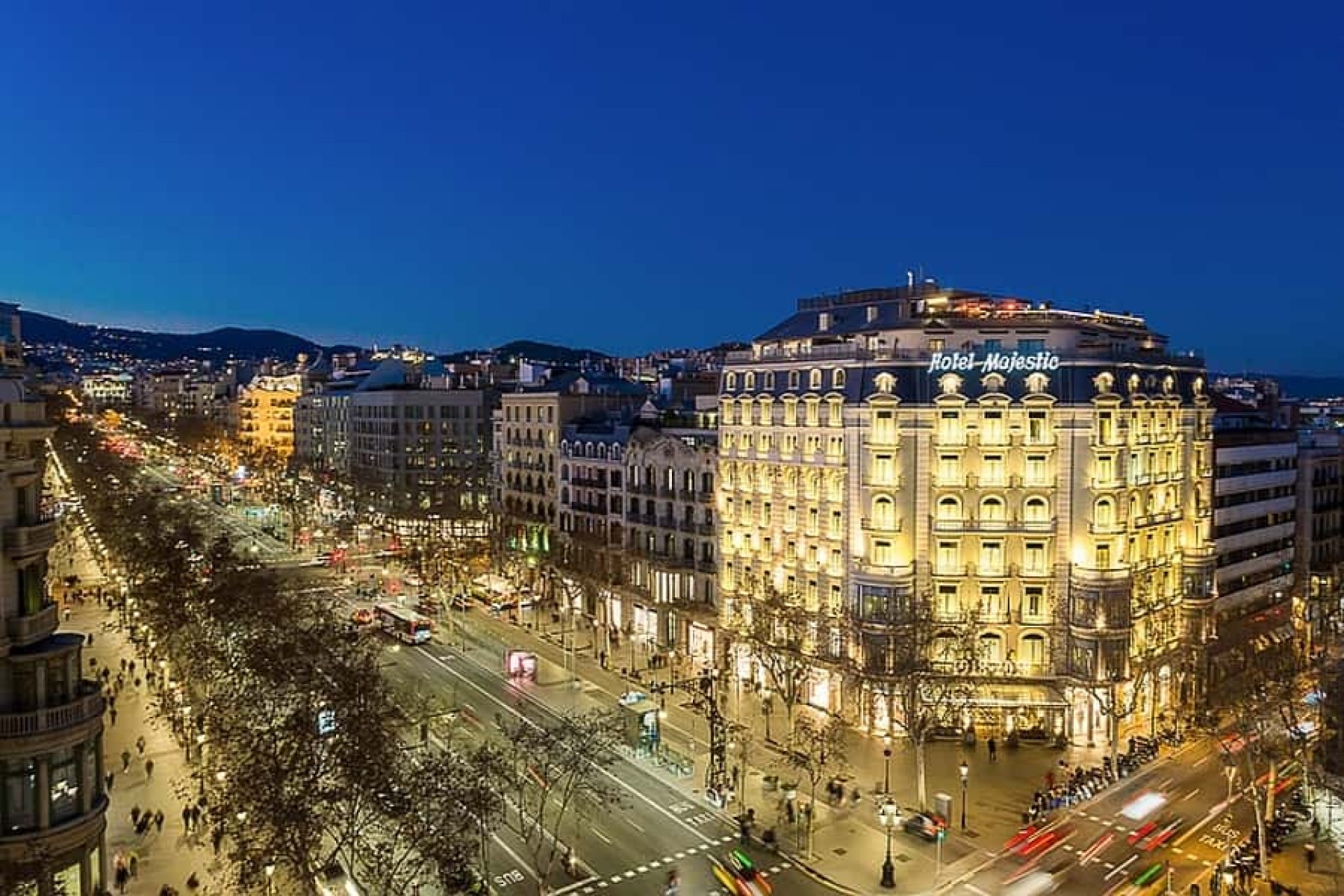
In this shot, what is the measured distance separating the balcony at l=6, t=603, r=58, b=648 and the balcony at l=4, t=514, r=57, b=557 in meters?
2.32

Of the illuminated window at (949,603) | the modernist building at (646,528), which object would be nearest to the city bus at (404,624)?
the modernist building at (646,528)

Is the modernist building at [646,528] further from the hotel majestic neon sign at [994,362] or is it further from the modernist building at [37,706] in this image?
the modernist building at [37,706]

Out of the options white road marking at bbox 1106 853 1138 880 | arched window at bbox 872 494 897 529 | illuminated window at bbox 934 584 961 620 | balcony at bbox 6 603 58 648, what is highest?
arched window at bbox 872 494 897 529

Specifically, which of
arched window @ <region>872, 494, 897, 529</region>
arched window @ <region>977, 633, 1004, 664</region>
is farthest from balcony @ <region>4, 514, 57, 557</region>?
arched window @ <region>977, 633, 1004, 664</region>

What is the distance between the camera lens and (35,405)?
39031mm

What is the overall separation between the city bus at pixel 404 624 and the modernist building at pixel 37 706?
4998cm

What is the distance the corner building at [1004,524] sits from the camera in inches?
2618

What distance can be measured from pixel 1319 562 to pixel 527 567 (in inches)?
3109

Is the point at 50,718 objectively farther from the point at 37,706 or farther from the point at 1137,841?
the point at 1137,841

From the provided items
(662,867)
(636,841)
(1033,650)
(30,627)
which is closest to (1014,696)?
(1033,650)

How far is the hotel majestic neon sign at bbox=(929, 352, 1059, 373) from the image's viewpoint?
220 feet

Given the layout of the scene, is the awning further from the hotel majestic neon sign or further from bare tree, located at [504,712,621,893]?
bare tree, located at [504,712,621,893]

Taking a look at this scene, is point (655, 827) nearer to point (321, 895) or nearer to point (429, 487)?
point (321, 895)

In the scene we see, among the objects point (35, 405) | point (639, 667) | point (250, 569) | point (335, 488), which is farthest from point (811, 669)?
point (335, 488)
